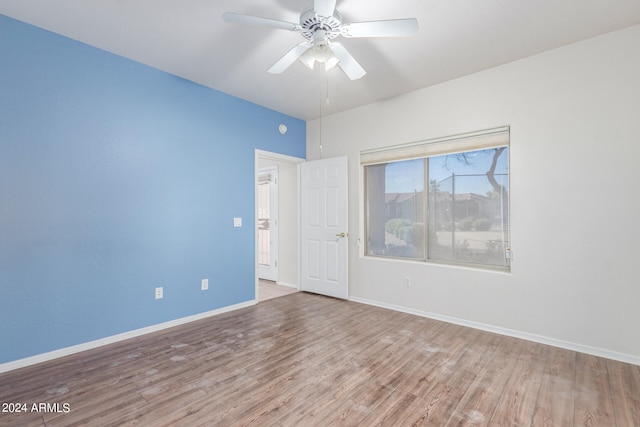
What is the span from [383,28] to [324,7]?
40 centimetres

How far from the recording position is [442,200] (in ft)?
11.6

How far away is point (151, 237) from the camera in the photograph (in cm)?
308

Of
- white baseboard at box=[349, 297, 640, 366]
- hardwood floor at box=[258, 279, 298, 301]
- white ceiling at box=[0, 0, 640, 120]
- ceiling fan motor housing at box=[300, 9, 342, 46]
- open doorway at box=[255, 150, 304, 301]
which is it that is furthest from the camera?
open doorway at box=[255, 150, 304, 301]

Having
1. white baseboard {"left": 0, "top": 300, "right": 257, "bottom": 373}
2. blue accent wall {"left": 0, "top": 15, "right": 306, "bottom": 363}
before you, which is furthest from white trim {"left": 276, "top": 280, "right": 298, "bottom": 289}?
white baseboard {"left": 0, "top": 300, "right": 257, "bottom": 373}

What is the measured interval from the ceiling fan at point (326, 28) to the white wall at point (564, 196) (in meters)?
1.67

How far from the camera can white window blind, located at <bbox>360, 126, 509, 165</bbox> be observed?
307cm

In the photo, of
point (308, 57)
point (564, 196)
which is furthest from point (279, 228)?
point (564, 196)

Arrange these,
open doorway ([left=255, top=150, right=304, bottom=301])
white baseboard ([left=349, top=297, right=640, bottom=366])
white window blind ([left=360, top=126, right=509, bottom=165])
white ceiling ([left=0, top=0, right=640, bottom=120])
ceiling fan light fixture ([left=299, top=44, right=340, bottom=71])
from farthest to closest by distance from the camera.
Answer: open doorway ([left=255, top=150, right=304, bottom=301]) → white window blind ([left=360, top=126, right=509, bottom=165]) → white baseboard ([left=349, top=297, right=640, bottom=366]) → ceiling fan light fixture ([left=299, top=44, right=340, bottom=71]) → white ceiling ([left=0, top=0, right=640, bottom=120])

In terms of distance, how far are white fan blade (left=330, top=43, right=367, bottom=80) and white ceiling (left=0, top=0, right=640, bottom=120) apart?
261 mm

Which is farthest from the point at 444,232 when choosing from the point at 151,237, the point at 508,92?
the point at 151,237

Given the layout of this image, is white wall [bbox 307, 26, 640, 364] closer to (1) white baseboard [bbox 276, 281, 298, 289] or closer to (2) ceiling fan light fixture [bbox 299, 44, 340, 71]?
(2) ceiling fan light fixture [bbox 299, 44, 340, 71]

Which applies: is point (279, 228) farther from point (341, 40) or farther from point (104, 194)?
point (341, 40)

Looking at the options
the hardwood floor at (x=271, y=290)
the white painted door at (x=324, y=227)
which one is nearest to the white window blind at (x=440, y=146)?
the white painted door at (x=324, y=227)

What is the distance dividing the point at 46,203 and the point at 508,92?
431cm
